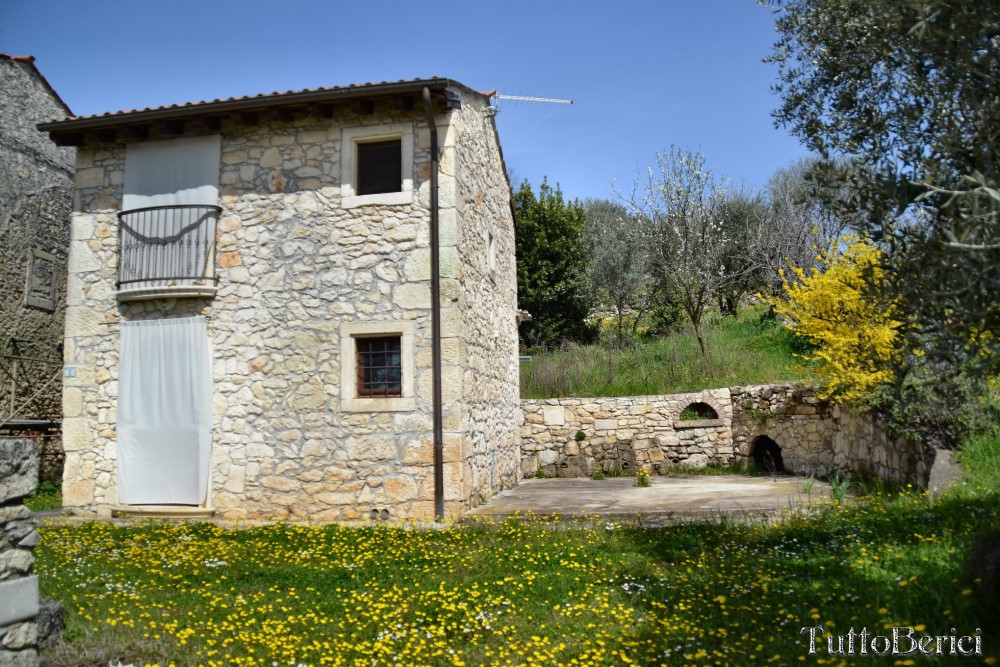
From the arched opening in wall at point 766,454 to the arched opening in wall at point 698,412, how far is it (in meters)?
0.93

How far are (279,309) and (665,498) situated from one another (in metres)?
5.80

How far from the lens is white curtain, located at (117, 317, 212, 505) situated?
31.0ft

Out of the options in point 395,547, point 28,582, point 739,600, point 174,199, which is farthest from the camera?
point 174,199

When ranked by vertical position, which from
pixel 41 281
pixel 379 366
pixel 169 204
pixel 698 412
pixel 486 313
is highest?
pixel 169 204

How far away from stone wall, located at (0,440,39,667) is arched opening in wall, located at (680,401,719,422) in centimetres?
1152

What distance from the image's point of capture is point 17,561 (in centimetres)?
404

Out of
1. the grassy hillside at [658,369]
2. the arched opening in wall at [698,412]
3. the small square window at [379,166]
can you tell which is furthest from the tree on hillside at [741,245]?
the small square window at [379,166]

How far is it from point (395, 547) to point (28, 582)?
3.63 meters

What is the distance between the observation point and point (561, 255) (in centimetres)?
2233

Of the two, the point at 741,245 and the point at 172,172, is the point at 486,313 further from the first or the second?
the point at 741,245

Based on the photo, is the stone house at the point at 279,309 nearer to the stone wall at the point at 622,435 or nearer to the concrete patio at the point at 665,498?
the concrete patio at the point at 665,498

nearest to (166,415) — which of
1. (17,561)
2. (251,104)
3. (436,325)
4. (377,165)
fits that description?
(436,325)

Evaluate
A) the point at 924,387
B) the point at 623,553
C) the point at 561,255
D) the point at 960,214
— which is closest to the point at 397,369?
the point at 623,553

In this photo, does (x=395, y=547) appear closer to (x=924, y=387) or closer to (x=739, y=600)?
(x=739, y=600)
